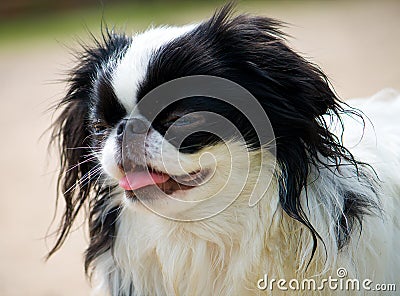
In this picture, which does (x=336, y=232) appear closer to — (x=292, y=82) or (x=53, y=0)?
(x=292, y=82)

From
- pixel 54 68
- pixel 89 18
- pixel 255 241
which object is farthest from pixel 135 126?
pixel 89 18

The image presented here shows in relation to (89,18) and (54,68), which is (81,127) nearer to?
(54,68)

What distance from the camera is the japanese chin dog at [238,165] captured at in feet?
5.32

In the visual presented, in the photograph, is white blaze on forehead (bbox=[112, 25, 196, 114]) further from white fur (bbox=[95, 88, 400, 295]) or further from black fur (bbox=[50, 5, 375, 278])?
white fur (bbox=[95, 88, 400, 295])

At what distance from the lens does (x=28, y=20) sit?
9.19 meters

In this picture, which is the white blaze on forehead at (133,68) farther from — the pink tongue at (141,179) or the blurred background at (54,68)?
the blurred background at (54,68)

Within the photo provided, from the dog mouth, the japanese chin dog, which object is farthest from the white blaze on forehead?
the dog mouth

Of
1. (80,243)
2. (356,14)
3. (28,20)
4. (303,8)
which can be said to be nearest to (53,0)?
(28,20)

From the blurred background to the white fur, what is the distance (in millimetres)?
286

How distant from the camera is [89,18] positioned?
8.59 meters

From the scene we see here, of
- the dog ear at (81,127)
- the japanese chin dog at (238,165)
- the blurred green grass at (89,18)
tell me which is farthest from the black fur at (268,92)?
the blurred green grass at (89,18)

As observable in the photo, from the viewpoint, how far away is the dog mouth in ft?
5.32

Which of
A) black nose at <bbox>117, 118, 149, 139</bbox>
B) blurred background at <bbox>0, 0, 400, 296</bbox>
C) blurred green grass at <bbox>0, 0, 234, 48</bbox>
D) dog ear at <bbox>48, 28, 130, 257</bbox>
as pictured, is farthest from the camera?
blurred green grass at <bbox>0, 0, 234, 48</bbox>

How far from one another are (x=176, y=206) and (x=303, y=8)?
6.64 m
